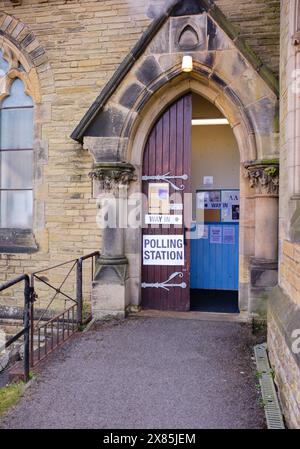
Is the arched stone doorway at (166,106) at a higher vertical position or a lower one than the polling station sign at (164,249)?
higher

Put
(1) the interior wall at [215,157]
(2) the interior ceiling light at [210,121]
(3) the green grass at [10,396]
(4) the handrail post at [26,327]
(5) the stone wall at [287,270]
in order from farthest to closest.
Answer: (1) the interior wall at [215,157], (2) the interior ceiling light at [210,121], (4) the handrail post at [26,327], (3) the green grass at [10,396], (5) the stone wall at [287,270]

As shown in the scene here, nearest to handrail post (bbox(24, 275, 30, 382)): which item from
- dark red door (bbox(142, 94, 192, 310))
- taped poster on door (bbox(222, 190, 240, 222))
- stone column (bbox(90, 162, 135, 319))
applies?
stone column (bbox(90, 162, 135, 319))

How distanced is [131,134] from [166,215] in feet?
4.37

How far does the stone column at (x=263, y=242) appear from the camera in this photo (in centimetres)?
511

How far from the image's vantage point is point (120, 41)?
19.8 ft

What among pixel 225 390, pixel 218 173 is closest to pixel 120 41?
pixel 218 173

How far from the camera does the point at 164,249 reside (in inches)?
235

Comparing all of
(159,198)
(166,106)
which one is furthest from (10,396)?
(166,106)

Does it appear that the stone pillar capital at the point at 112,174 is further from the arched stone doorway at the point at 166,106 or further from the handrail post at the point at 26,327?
the handrail post at the point at 26,327

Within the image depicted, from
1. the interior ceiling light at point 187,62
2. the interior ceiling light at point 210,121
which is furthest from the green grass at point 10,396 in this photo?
the interior ceiling light at point 210,121

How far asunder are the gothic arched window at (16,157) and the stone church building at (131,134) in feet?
0.06

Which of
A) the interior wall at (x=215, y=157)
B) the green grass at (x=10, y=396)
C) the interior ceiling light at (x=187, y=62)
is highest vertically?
the interior ceiling light at (x=187, y=62)

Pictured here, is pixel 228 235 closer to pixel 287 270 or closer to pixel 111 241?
pixel 111 241

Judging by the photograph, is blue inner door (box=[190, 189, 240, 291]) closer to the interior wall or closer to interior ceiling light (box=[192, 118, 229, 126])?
the interior wall
